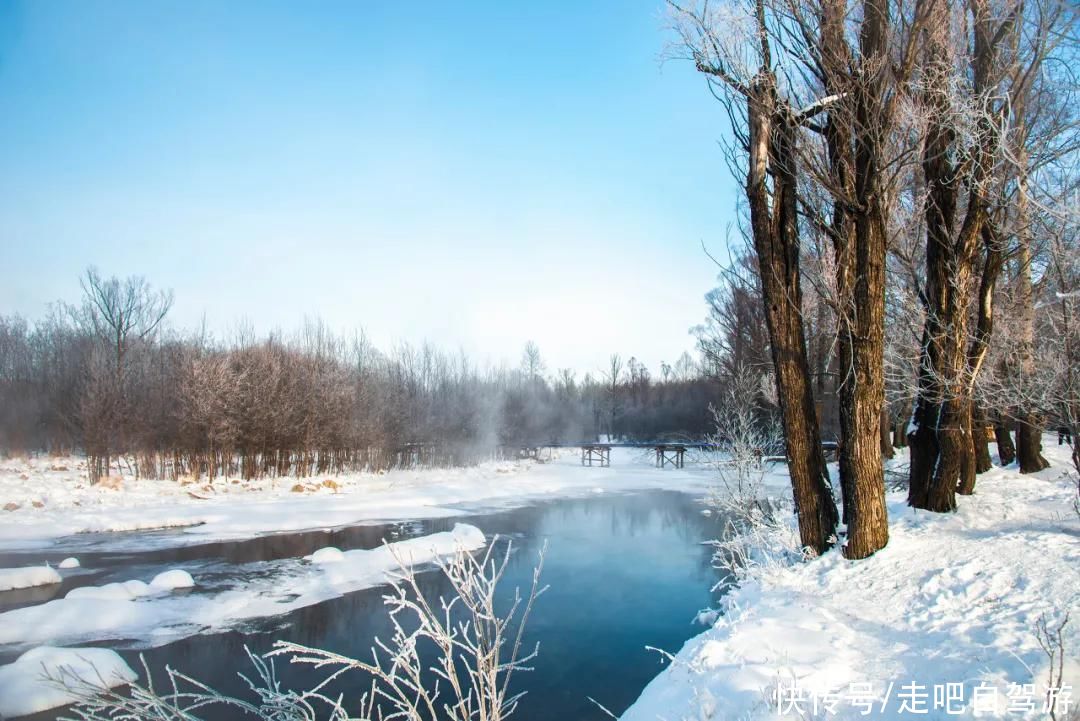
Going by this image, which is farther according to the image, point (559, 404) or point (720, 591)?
point (559, 404)

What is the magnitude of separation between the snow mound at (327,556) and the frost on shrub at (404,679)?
81.0 inches

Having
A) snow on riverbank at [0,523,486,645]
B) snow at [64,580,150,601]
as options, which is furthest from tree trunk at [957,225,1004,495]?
snow at [64,580,150,601]

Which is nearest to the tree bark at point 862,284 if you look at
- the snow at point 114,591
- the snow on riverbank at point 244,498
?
the snow at point 114,591

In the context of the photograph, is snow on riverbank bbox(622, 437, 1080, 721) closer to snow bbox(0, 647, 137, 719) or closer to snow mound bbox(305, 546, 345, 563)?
snow bbox(0, 647, 137, 719)

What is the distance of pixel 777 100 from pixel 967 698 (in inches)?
207

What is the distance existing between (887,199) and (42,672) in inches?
350

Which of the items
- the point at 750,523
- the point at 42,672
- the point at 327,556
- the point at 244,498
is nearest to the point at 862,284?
the point at 750,523

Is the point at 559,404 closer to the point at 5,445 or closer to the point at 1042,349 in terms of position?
the point at 5,445

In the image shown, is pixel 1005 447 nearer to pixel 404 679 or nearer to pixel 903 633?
pixel 903 633

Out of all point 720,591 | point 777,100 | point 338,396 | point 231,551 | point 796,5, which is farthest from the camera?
point 338,396

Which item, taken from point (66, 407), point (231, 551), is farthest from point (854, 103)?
point (66, 407)

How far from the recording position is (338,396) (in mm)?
24469

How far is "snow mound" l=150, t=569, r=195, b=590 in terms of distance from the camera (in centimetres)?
933

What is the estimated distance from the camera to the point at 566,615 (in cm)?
864
